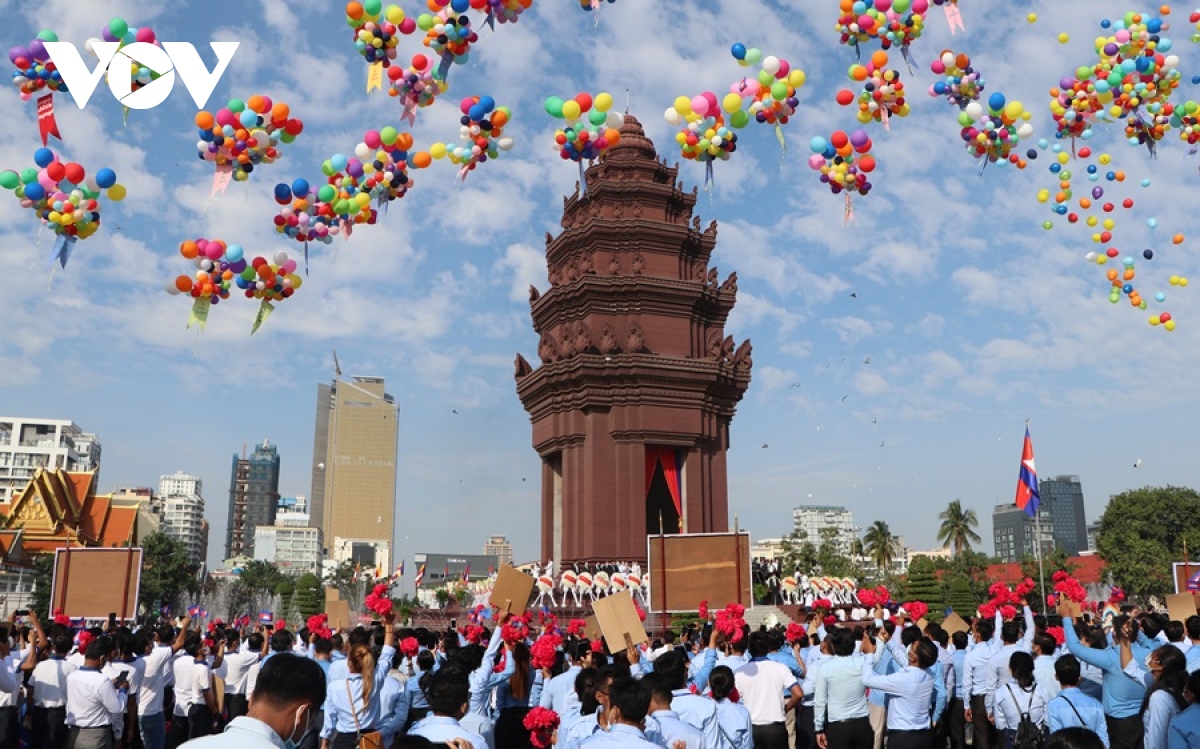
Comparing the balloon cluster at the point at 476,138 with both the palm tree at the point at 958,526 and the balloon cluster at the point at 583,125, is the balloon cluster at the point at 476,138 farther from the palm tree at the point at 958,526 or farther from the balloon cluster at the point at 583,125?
the palm tree at the point at 958,526

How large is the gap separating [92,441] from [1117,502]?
4641 inches

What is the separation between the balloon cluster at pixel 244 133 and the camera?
1388 cm

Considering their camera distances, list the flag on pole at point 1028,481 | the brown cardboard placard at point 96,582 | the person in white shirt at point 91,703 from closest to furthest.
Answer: the person in white shirt at point 91,703
the brown cardboard placard at point 96,582
the flag on pole at point 1028,481

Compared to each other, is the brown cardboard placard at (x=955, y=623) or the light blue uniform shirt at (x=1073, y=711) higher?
the brown cardboard placard at (x=955, y=623)

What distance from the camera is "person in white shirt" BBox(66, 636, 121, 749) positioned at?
31.3 ft

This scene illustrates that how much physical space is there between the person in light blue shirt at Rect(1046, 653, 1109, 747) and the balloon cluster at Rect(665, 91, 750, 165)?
9.74 m

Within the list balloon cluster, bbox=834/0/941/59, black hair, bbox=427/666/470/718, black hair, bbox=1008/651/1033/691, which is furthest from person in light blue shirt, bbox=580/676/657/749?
balloon cluster, bbox=834/0/941/59

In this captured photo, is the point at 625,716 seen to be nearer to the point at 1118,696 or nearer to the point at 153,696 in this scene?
the point at 1118,696

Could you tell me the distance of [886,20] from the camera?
48.7ft

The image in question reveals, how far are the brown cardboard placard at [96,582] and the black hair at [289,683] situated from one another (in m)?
16.8

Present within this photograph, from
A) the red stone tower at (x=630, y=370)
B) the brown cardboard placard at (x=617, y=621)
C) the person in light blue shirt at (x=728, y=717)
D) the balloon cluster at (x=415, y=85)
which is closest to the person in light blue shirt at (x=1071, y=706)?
the person in light blue shirt at (x=728, y=717)

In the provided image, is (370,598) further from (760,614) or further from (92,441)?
(92,441)

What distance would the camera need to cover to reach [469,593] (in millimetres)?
53844

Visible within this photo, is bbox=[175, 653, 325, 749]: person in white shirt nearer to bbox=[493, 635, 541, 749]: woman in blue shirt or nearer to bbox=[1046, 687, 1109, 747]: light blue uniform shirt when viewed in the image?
bbox=[493, 635, 541, 749]: woman in blue shirt
